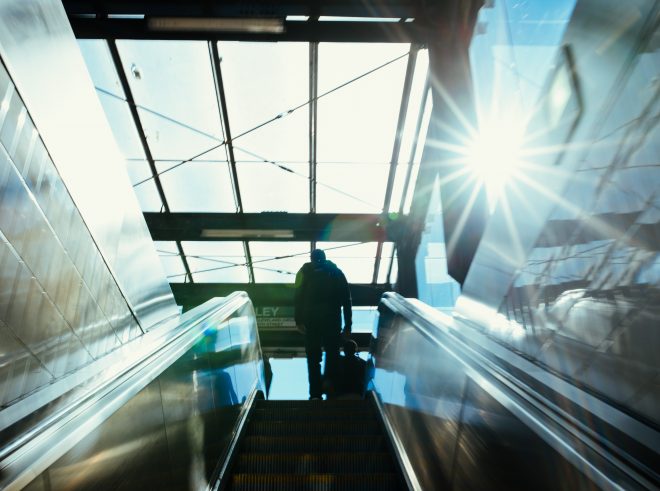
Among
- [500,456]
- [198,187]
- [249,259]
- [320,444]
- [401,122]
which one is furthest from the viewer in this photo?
[249,259]

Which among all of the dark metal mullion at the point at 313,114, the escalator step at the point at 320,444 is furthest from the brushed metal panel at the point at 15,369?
the dark metal mullion at the point at 313,114

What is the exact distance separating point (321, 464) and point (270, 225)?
758cm

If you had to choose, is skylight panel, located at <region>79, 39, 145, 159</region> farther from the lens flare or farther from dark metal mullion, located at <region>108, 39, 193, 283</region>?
the lens flare

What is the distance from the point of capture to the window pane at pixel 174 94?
721 cm

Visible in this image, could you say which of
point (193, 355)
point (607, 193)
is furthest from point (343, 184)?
point (607, 193)

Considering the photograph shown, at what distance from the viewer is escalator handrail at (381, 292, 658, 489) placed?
3.45 feet

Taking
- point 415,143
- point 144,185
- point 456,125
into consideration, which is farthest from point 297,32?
point 144,185

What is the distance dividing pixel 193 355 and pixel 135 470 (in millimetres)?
1178

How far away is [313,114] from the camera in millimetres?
8289

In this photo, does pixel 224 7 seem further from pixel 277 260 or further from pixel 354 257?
pixel 354 257

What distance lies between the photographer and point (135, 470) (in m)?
1.80

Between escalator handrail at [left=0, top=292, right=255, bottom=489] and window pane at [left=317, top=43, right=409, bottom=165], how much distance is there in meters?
5.95

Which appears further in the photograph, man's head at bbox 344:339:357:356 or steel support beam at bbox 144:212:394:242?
steel support beam at bbox 144:212:394:242

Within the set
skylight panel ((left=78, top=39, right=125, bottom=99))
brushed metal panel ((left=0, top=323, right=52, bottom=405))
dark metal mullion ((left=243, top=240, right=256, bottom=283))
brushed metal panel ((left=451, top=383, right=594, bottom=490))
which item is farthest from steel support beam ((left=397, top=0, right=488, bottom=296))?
dark metal mullion ((left=243, top=240, right=256, bottom=283))
